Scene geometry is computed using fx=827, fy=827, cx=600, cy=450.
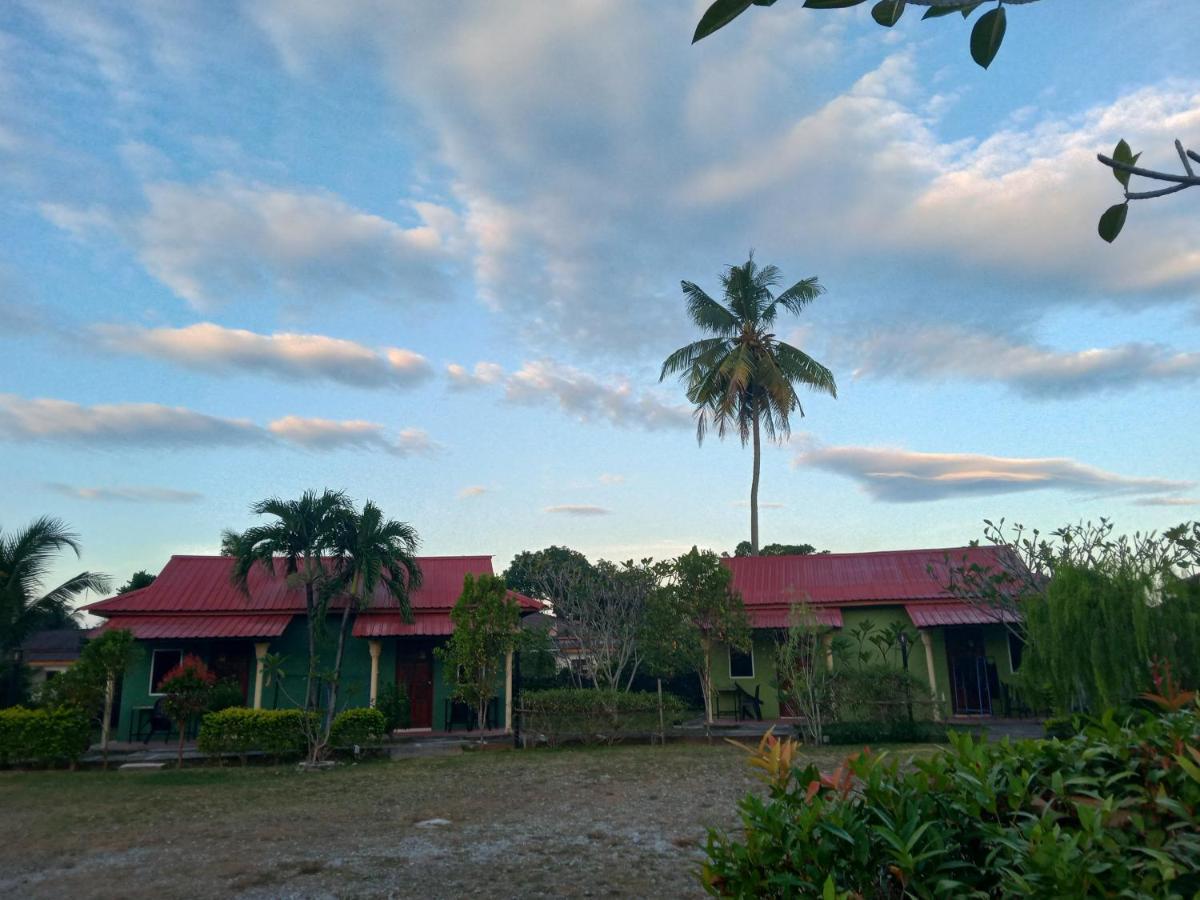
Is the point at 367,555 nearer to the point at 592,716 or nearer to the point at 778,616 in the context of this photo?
the point at 592,716

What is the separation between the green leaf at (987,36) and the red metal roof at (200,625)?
A: 858 inches

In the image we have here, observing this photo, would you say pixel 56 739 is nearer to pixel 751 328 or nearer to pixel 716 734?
pixel 716 734

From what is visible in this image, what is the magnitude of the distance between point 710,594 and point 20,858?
14.8 m

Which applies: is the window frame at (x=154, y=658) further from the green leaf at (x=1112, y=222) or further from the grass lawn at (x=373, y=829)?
the green leaf at (x=1112, y=222)

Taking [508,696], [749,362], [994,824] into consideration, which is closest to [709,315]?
[749,362]

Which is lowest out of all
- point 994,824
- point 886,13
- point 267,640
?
point 994,824

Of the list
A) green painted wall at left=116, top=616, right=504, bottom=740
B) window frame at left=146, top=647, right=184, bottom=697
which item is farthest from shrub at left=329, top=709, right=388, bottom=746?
window frame at left=146, top=647, right=184, bottom=697

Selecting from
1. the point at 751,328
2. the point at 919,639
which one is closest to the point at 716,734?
the point at 919,639

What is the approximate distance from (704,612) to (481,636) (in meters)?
5.62

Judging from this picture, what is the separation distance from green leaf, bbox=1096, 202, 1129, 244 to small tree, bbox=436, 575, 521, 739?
18.0 m

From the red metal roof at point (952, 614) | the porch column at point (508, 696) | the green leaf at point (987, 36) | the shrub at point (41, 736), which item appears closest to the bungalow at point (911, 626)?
the red metal roof at point (952, 614)

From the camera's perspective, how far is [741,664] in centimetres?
2383

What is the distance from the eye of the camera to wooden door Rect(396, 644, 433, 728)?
21797mm

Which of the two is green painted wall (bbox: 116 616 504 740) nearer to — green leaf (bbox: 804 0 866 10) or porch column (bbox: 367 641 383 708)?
porch column (bbox: 367 641 383 708)
